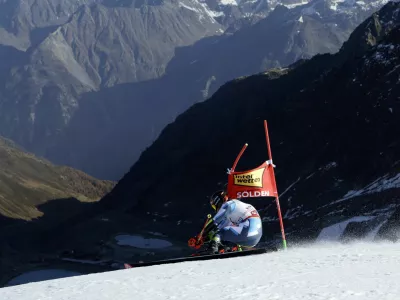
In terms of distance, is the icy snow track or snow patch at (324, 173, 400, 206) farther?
snow patch at (324, 173, 400, 206)

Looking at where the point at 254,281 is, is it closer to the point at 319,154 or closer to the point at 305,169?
the point at 305,169

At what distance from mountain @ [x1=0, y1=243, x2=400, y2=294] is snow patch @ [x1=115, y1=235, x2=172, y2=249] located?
104097 millimetres

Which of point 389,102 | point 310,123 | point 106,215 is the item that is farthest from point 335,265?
point 106,215

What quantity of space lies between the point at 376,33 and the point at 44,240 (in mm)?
110639

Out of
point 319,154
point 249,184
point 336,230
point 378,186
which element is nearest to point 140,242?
point 319,154

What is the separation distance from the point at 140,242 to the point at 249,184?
10790cm

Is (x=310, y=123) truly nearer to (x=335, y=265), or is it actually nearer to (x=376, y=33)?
(x=376, y=33)

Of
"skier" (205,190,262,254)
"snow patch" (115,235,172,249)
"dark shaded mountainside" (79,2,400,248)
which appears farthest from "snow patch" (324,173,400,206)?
"skier" (205,190,262,254)

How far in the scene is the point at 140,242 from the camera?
128 metres

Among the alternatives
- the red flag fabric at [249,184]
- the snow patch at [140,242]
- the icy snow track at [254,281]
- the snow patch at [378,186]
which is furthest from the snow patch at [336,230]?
the icy snow track at [254,281]

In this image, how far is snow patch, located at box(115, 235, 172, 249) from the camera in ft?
406

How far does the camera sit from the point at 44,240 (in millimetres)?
168375

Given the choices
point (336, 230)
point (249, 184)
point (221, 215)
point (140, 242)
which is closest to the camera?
point (221, 215)

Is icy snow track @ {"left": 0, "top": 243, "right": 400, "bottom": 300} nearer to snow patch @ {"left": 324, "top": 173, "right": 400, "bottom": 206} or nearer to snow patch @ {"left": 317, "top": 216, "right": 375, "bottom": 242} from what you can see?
snow patch @ {"left": 317, "top": 216, "right": 375, "bottom": 242}
